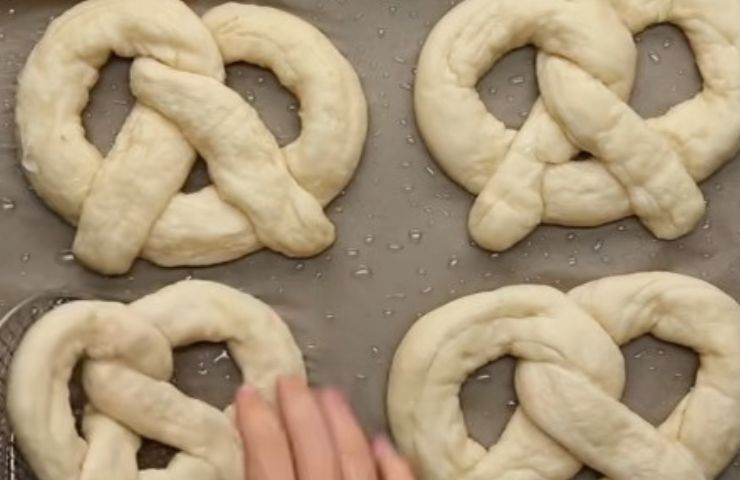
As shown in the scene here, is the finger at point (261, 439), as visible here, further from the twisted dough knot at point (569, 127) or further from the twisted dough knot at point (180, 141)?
the twisted dough knot at point (569, 127)

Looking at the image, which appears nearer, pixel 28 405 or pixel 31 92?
pixel 28 405

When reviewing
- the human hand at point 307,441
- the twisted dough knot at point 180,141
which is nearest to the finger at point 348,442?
the human hand at point 307,441

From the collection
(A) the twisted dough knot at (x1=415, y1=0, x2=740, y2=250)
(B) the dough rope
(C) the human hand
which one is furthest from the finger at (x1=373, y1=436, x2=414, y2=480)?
(A) the twisted dough knot at (x1=415, y1=0, x2=740, y2=250)

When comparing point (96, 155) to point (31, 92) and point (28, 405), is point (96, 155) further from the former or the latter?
point (28, 405)

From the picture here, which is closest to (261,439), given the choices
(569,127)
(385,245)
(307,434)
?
(307,434)

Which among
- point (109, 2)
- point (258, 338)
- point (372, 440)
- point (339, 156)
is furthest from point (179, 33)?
point (372, 440)

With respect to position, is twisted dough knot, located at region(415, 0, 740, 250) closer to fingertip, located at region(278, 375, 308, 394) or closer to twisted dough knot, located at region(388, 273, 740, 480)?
twisted dough knot, located at region(388, 273, 740, 480)
